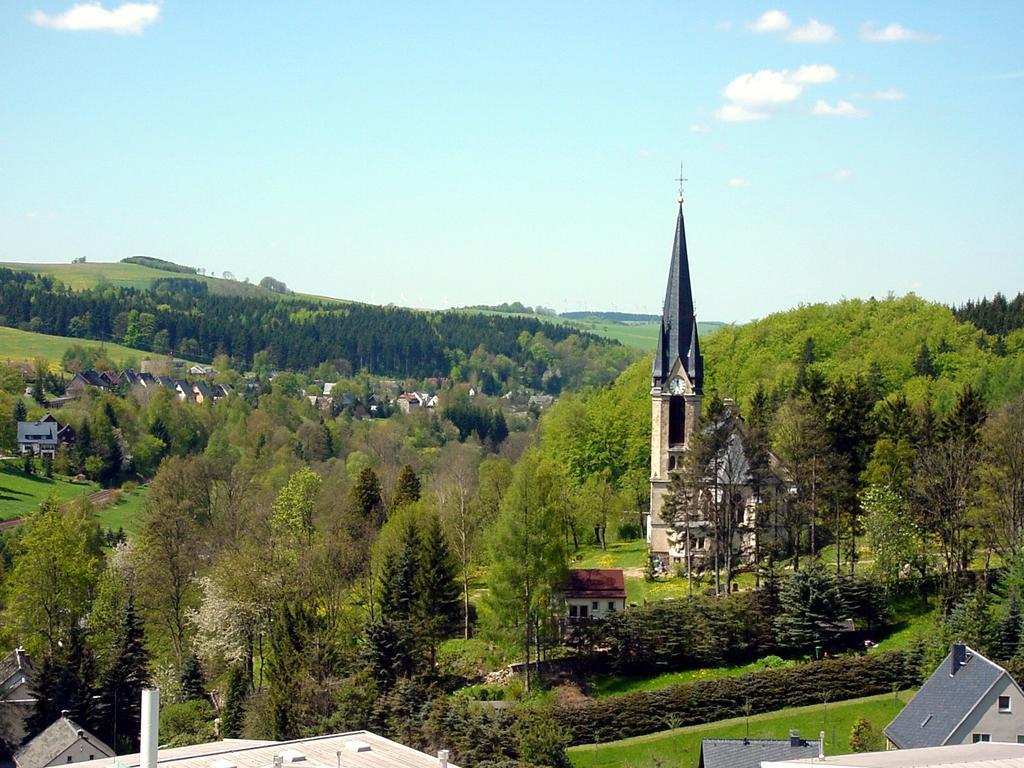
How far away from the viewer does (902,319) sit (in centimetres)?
10800

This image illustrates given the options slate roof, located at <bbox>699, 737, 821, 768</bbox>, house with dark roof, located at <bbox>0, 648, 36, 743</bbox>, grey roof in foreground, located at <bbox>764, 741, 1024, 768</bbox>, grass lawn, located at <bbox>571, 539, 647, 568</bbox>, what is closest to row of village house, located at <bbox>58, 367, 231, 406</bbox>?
grass lawn, located at <bbox>571, 539, 647, 568</bbox>

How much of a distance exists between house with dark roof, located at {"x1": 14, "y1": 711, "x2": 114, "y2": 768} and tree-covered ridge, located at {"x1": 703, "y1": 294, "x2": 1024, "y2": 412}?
170ft

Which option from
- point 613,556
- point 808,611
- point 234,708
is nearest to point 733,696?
point 808,611

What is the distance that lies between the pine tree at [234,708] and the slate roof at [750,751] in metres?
18.2

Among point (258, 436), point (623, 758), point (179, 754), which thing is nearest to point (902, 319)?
point (258, 436)

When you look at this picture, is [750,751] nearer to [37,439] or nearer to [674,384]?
[674,384]

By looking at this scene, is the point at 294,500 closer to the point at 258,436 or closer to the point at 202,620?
the point at 202,620

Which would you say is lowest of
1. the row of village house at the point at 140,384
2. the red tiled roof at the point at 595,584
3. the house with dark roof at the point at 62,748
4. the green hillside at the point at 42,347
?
the house with dark roof at the point at 62,748

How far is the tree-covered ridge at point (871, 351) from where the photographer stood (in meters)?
93.1

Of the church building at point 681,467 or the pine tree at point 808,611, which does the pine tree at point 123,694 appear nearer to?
the church building at point 681,467

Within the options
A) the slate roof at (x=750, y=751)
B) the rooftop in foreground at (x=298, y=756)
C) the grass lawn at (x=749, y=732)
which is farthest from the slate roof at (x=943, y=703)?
the rooftop in foreground at (x=298, y=756)

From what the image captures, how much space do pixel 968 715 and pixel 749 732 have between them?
290 inches

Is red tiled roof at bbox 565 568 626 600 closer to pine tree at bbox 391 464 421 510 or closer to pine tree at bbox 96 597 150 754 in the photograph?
pine tree at bbox 391 464 421 510

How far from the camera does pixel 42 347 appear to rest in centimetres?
17788
